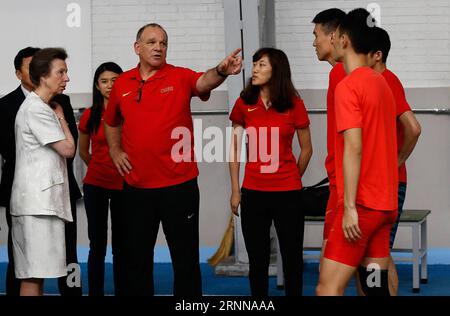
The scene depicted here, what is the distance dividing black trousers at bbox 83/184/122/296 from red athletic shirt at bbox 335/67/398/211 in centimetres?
224

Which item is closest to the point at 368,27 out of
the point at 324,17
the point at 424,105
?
the point at 324,17

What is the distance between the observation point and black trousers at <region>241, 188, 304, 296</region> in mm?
5125

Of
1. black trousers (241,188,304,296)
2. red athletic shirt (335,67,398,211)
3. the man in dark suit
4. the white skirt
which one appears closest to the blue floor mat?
the man in dark suit

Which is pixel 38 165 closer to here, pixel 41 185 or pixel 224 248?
pixel 41 185

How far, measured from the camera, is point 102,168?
568 cm

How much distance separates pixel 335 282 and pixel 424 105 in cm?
412

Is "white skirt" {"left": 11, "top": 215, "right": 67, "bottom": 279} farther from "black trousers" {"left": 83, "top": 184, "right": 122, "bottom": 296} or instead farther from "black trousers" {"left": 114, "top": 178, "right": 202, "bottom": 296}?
"black trousers" {"left": 83, "top": 184, "right": 122, "bottom": 296}

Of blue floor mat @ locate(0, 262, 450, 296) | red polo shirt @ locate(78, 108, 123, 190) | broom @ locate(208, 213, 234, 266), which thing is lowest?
blue floor mat @ locate(0, 262, 450, 296)

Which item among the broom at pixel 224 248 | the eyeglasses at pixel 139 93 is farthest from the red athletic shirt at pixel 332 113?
the broom at pixel 224 248

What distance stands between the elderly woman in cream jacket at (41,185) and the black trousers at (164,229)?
16.4 inches

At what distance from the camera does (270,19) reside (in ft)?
25.3

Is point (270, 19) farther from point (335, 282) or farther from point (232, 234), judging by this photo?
point (335, 282)

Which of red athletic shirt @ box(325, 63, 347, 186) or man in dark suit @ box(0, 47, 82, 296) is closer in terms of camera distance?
red athletic shirt @ box(325, 63, 347, 186)

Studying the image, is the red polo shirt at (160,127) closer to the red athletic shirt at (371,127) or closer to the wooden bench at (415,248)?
the red athletic shirt at (371,127)
